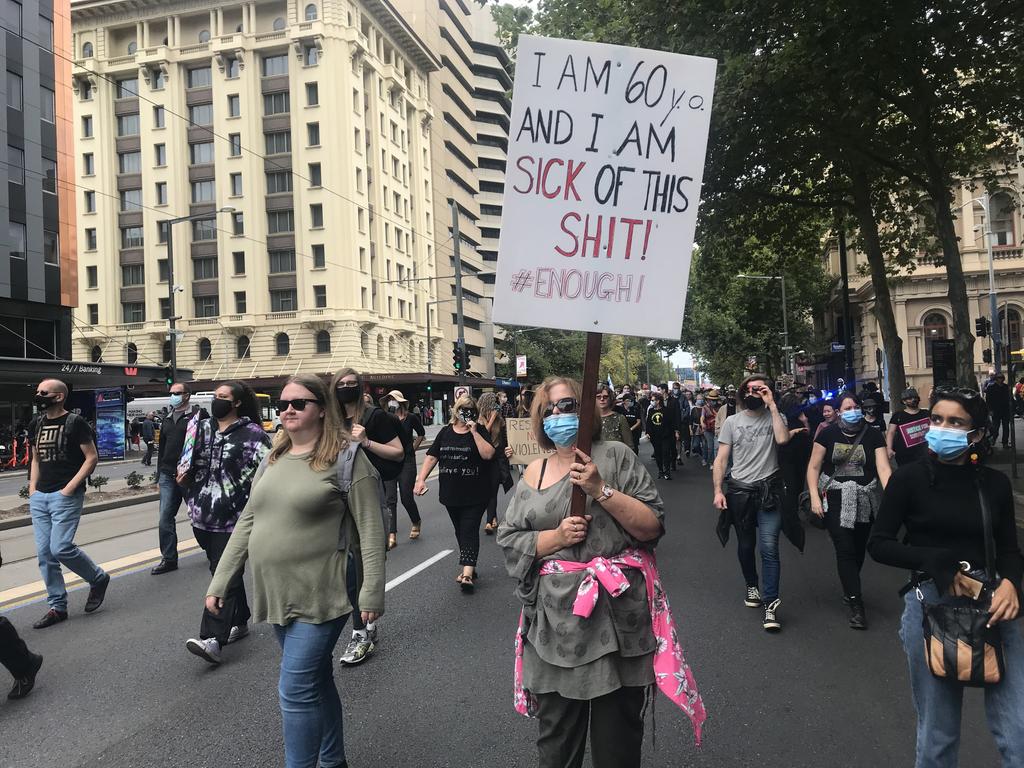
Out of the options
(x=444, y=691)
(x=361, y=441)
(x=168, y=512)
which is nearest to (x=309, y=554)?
(x=361, y=441)

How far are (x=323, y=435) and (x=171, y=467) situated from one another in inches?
199

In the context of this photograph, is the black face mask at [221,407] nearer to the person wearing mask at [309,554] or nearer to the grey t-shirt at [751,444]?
the person wearing mask at [309,554]

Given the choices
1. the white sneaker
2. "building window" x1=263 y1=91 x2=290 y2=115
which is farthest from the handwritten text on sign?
"building window" x1=263 y1=91 x2=290 y2=115

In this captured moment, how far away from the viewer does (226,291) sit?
2071 inches

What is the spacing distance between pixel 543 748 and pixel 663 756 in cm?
114

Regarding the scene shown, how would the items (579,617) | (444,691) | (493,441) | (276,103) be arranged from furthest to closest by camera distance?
(276,103)
(493,441)
(444,691)
(579,617)

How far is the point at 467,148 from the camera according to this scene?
3063 inches

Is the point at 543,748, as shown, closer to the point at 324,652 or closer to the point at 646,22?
the point at 324,652

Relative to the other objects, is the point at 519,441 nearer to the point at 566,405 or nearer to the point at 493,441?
the point at 493,441

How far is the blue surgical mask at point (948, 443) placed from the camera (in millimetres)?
2773

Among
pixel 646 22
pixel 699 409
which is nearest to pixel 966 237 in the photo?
pixel 699 409

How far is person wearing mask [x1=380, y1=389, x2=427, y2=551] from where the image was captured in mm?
8211

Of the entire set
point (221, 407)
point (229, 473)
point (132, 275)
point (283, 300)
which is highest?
point (132, 275)

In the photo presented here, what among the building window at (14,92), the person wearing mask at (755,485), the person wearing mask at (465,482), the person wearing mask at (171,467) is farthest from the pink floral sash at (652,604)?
the building window at (14,92)
